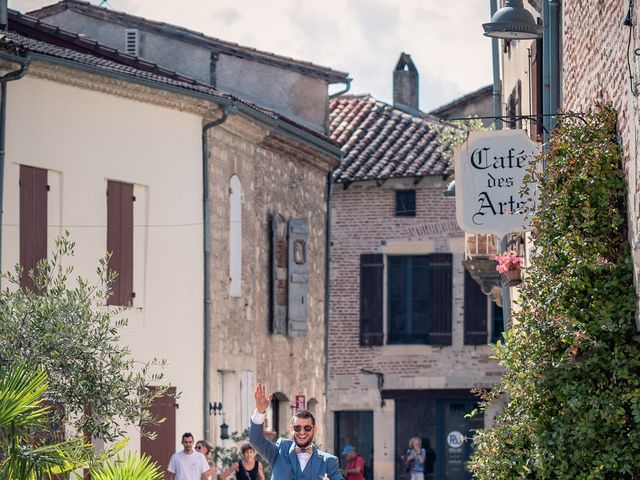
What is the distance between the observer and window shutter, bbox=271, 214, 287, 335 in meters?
31.8

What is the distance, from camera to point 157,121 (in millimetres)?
27438

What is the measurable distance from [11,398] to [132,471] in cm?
103

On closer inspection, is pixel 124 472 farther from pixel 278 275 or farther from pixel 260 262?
pixel 278 275

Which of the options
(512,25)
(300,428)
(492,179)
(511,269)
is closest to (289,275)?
(511,269)

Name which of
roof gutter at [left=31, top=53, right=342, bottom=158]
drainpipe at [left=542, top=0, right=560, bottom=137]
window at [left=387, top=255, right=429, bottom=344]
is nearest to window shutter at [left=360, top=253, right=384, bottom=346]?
window at [left=387, top=255, right=429, bottom=344]

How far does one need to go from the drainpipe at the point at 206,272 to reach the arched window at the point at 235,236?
1.28 meters

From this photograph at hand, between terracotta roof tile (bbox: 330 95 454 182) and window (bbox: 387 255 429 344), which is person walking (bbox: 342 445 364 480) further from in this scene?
terracotta roof tile (bbox: 330 95 454 182)

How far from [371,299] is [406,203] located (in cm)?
211

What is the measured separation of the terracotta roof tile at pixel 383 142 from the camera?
39188 millimetres

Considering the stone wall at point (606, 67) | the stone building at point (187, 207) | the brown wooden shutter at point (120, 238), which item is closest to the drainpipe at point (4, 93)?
the stone building at point (187, 207)

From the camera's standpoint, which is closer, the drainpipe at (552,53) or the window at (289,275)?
the drainpipe at (552,53)

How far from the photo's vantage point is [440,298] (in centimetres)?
3950

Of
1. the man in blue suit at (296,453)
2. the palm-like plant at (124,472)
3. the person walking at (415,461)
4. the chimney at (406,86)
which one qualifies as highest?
the chimney at (406,86)

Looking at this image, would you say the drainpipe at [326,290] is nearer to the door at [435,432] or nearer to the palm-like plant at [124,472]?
the door at [435,432]
